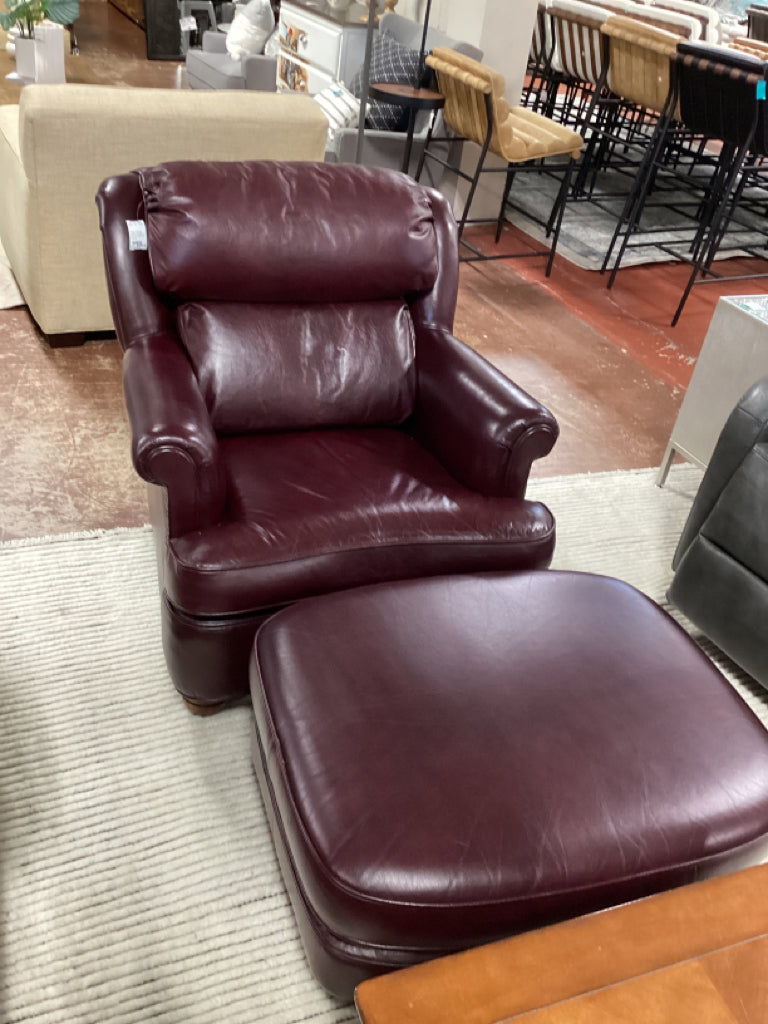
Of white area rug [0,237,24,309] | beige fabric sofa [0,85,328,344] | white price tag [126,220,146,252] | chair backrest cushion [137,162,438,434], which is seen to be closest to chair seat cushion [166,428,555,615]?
chair backrest cushion [137,162,438,434]

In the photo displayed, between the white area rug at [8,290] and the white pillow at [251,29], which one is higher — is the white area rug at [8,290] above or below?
below

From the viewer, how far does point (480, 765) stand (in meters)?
1.13

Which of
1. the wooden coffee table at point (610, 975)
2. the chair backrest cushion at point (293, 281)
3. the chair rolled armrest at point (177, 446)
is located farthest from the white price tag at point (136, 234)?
the wooden coffee table at point (610, 975)

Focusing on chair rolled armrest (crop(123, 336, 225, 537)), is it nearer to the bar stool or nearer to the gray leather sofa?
the gray leather sofa

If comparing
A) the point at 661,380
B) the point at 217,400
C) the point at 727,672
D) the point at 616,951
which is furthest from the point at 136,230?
the point at 661,380

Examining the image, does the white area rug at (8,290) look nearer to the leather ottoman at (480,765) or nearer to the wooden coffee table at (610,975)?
the leather ottoman at (480,765)

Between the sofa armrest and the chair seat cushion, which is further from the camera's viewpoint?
the sofa armrest

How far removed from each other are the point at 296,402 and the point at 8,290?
5.95ft

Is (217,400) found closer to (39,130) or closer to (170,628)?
(170,628)

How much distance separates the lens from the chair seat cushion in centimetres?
146

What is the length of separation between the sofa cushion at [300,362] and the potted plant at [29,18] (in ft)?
11.1

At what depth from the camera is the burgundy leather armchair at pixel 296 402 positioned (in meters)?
1.48

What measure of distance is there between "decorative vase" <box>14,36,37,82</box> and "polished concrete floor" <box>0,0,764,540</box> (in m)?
0.14

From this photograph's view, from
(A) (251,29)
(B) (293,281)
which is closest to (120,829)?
(B) (293,281)
